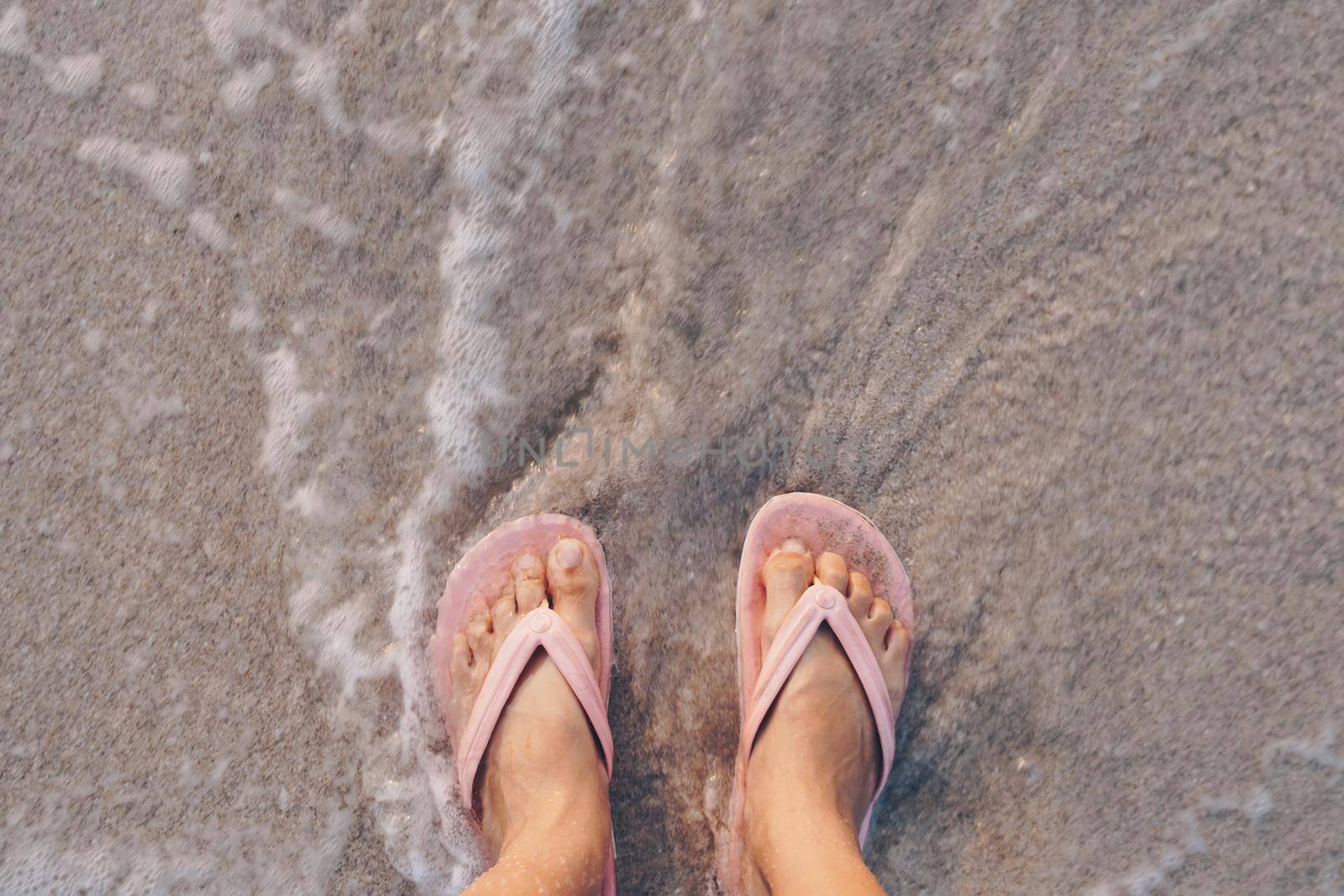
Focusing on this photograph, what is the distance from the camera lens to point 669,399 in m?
1.56

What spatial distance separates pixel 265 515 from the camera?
1.59 m

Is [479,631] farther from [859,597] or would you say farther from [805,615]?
[859,597]

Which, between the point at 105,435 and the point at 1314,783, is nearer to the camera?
the point at 1314,783

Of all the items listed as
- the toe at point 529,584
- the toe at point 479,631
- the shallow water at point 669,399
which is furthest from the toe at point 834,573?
the toe at point 479,631

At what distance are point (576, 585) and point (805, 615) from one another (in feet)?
1.42

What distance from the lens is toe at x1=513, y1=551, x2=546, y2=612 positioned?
1558 millimetres

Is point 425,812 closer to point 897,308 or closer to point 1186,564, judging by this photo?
point 897,308

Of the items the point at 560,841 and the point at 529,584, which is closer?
the point at 560,841

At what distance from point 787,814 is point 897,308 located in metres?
0.94

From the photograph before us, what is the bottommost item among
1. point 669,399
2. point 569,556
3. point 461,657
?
point 461,657

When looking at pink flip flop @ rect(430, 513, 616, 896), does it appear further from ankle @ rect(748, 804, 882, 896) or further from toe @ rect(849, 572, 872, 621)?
toe @ rect(849, 572, 872, 621)

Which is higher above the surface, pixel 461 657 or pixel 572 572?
pixel 572 572

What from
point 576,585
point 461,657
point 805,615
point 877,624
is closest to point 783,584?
point 805,615

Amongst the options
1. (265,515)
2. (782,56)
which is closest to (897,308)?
(782,56)
